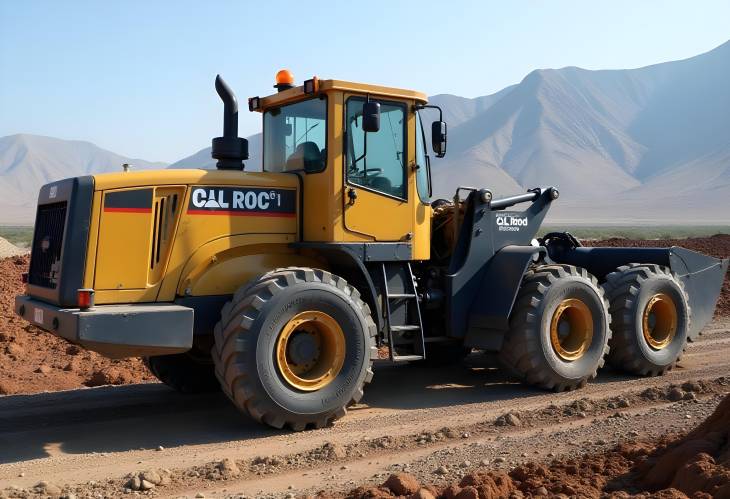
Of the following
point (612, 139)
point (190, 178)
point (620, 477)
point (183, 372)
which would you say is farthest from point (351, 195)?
point (612, 139)

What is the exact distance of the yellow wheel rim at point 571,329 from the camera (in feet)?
28.3

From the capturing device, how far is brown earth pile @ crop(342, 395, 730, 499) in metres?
4.84

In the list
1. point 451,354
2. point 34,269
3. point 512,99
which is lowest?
point 451,354

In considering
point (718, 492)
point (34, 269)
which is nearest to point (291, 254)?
point (34, 269)

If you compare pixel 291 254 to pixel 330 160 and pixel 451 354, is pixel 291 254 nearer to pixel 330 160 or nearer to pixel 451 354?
pixel 330 160

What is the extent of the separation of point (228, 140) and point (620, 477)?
475cm

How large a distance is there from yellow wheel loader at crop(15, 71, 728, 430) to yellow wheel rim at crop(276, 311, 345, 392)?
0.01m

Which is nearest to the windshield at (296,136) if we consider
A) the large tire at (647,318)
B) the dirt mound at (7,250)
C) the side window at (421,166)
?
the side window at (421,166)

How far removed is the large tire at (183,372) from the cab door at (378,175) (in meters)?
2.28

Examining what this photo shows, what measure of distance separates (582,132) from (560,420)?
518 feet

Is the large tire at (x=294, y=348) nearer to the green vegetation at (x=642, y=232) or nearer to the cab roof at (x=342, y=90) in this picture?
the cab roof at (x=342, y=90)

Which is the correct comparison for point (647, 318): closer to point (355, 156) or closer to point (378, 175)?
point (378, 175)

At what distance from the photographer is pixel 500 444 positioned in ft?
21.0

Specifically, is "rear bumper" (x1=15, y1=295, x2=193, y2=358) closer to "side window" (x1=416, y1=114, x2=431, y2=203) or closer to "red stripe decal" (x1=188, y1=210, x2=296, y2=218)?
"red stripe decal" (x1=188, y1=210, x2=296, y2=218)
